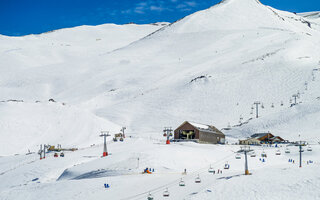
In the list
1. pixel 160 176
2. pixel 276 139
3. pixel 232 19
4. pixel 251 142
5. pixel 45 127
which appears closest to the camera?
pixel 160 176

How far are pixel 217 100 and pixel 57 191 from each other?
58.8 meters

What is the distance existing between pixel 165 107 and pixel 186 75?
843 inches

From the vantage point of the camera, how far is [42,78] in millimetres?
120125

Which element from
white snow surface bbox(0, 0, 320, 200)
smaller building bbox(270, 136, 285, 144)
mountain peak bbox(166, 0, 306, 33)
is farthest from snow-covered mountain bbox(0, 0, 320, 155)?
smaller building bbox(270, 136, 285, 144)

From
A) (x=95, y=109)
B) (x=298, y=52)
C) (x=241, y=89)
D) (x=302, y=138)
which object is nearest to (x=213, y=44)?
(x=298, y=52)

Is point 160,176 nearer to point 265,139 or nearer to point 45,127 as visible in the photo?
point 265,139

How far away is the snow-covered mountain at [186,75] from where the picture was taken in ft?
255

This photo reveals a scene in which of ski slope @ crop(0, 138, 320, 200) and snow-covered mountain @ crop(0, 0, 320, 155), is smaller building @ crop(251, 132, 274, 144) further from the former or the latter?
ski slope @ crop(0, 138, 320, 200)

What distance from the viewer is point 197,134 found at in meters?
55.8

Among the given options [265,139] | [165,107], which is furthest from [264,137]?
[165,107]

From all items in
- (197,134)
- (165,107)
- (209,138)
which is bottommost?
(209,138)

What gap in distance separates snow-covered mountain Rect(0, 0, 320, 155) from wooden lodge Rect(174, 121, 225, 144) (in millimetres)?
7098

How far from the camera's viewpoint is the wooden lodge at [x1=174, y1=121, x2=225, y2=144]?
5588 cm

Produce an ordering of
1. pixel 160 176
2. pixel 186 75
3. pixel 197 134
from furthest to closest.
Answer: pixel 186 75 < pixel 197 134 < pixel 160 176
